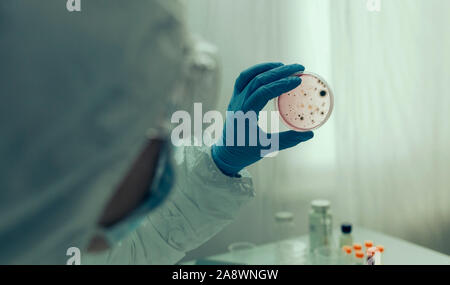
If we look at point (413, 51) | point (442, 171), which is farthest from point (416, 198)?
point (413, 51)

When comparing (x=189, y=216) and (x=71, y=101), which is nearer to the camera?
(x=71, y=101)

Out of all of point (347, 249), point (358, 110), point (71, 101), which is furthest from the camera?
point (358, 110)

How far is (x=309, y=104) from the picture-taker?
0.82m

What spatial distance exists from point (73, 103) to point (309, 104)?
60cm

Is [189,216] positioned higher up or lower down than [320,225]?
higher up

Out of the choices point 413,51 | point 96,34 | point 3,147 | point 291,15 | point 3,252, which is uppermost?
point 291,15

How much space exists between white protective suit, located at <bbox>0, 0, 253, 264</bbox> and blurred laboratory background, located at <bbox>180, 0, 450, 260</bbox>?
940 millimetres

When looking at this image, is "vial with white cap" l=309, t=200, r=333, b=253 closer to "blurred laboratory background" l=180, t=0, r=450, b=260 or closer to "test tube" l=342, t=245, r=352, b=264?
"test tube" l=342, t=245, r=352, b=264

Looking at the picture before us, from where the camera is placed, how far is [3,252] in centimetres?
35

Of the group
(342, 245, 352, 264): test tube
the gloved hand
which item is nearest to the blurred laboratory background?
(342, 245, 352, 264): test tube

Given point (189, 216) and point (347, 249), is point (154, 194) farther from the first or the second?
point (347, 249)

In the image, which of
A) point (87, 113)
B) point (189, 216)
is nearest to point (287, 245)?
point (189, 216)

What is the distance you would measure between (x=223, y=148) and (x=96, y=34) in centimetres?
54
